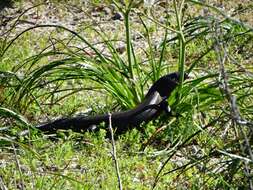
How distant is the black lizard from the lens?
213 inches

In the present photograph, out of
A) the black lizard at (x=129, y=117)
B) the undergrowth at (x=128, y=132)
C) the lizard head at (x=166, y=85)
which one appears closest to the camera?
the undergrowth at (x=128, y=132)

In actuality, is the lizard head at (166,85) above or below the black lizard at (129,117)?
above

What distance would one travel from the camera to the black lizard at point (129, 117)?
5.41 m

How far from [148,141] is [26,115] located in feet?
3.77

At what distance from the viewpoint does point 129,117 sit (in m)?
5.41

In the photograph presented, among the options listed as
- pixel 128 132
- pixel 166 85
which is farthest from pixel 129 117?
pixel 166 85

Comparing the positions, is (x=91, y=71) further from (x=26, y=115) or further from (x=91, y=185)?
(x=91, y=185)

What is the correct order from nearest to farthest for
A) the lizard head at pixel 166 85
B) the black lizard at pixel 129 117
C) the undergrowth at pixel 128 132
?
the undergrowth at pixel 128 132 → the black lizard at pixel 129 117 → the lizard head at pixel 166 85

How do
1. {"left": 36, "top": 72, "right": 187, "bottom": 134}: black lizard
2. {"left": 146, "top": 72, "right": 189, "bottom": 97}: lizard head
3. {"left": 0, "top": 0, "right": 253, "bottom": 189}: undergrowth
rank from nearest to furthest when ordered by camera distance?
1. {"left": 0, "top": 0, "right": 253, "bottom": 189}: undergrowth
2. {"left": 36, "top": 72, "right": 187, "bottom": 134}: black lizard
3. {"left": 146, "top": 72, "right": 189, "bottom": 97}: lizard head

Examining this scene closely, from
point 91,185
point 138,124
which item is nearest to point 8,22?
point 138,124

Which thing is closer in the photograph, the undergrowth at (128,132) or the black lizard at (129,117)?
the undergrowth at (128,132)

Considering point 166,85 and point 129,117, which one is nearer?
point 129,117

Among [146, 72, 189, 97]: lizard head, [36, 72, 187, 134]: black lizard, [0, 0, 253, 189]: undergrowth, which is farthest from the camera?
[146, 72, 189, 97]: lizard head

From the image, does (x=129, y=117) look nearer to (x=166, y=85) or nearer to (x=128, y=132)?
(x=128, y=132)
